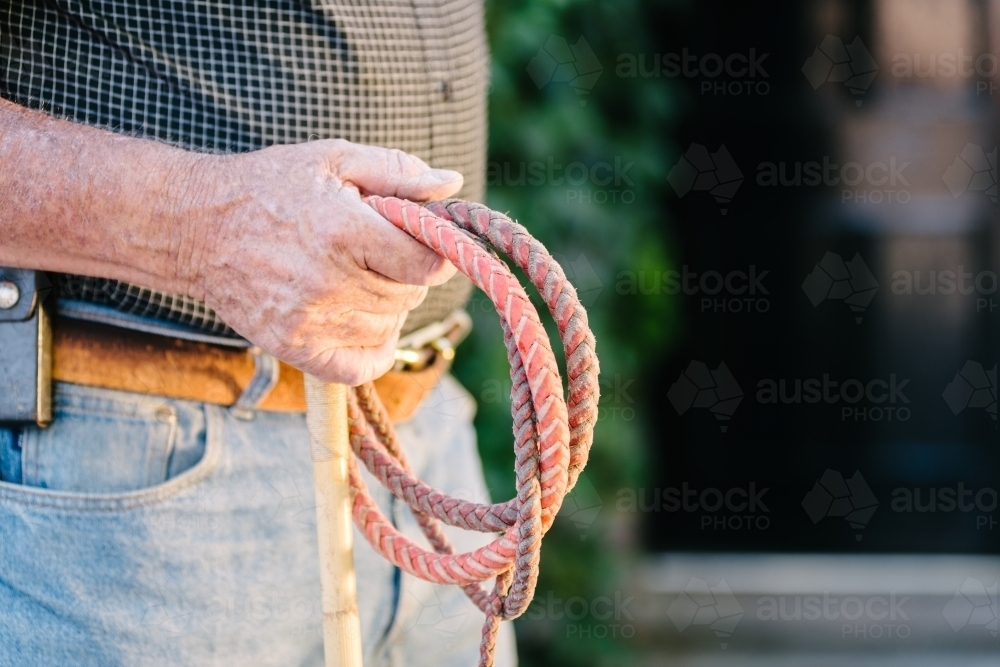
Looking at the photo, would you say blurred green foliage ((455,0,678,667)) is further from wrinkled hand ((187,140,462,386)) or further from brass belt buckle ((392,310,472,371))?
wrinkled hand ((187,140,462,386))

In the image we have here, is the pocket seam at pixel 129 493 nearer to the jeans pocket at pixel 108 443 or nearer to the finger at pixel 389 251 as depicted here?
the jeans pocket at pixel 108 443

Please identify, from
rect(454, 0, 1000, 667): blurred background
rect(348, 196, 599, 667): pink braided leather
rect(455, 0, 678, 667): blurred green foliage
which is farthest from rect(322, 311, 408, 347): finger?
rect(454, 0, 1000, 667): blurred background

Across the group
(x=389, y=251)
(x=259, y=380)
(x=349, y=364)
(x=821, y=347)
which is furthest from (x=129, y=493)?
(x=821, y=347)

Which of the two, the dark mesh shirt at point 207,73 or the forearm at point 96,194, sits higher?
the dark mesh shirt at point 207,73

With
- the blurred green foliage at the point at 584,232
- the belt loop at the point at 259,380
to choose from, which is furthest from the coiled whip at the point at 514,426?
the blurred green foliage at the point at 584,232

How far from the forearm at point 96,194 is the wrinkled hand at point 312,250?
2cm

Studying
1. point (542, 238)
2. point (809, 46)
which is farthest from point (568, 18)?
point (809, 46)

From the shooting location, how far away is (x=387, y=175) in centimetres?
87

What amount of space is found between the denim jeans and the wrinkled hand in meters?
0.21

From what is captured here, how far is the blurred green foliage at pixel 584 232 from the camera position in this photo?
7.73 ft

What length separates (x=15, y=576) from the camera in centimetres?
97

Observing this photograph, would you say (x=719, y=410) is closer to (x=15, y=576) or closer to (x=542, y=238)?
(x=542, y=238)

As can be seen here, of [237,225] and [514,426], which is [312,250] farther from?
[514,426]

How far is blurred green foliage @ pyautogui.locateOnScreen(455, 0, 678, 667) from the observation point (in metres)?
2.36
